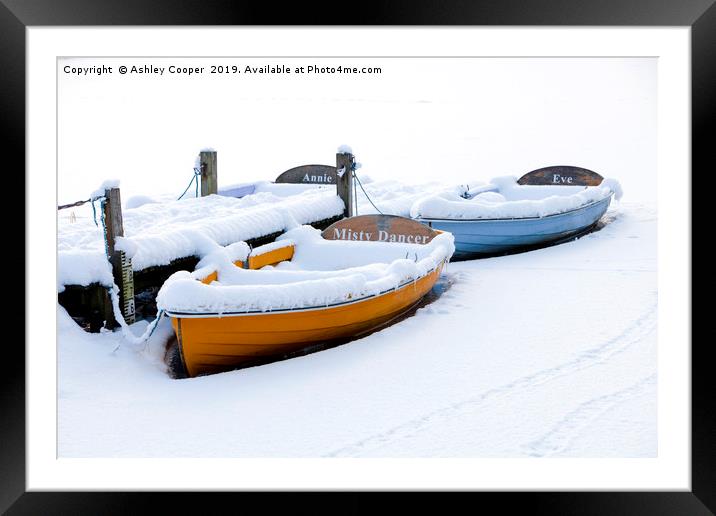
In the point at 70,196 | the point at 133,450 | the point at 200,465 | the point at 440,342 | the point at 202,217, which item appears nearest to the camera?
the point at 200,465

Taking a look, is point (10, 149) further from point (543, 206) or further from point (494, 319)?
point (543, 206)

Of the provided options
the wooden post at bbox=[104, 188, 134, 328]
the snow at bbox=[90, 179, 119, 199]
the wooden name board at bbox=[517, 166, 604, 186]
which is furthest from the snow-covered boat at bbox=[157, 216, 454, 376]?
the wooden name board at bbox=[517, 166, 604, 186]

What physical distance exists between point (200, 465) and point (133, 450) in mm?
633

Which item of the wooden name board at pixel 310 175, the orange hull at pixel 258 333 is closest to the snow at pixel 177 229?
the orange hull at pixel 258 333

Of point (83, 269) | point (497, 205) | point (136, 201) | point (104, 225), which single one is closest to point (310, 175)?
point (136, 201)

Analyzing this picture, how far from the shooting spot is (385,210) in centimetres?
859

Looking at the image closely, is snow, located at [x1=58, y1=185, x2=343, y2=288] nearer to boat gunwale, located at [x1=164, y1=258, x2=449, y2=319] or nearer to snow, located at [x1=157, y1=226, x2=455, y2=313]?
snow, located at [x1=157, y1=226, x2=455, y2=313]

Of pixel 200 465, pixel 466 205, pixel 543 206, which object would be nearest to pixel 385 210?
pixel 466 205

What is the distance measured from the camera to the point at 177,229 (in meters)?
5.93

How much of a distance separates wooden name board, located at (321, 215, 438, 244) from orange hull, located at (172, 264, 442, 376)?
5.72 ft

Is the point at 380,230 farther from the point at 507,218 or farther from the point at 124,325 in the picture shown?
the point at 124,325

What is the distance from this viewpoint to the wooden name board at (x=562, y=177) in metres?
11.6

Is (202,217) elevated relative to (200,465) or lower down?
elevated

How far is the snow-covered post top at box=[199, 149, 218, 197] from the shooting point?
900 cm
